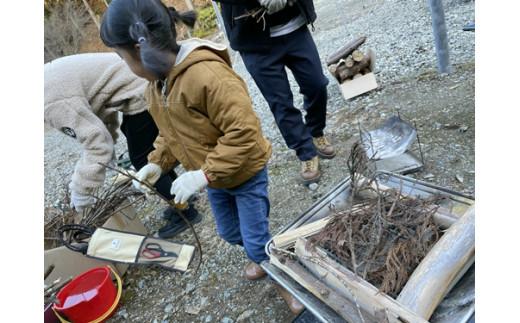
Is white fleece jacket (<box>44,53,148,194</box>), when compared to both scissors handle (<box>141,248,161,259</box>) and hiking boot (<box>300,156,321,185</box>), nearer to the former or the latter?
scissors handle (<box>141,248,161,259</box>)

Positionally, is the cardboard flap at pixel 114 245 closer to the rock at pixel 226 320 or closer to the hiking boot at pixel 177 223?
the rock at pixel 226 320

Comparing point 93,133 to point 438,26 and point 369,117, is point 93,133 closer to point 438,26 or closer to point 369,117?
point 369,117

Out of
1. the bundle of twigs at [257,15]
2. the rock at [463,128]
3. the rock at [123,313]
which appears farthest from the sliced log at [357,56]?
the rock at [123,313]

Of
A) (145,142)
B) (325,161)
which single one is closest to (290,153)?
(325,161)

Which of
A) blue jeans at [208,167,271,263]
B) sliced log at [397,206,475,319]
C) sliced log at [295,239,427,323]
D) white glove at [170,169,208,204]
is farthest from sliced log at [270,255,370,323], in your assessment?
white glove at [170,169,208,204]

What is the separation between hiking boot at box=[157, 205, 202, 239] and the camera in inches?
119

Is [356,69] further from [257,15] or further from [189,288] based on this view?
[189,288]

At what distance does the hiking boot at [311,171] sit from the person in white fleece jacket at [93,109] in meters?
1.18

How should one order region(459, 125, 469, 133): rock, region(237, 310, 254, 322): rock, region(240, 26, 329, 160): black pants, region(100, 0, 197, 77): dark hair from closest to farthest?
region(100, 0, 197, 77): dark hair
region(237, 310, 254, 322): rock
region(240, 26, 329, 160): black pants
region(459, 125, 469, 133): rock

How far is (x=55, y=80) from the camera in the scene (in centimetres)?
213

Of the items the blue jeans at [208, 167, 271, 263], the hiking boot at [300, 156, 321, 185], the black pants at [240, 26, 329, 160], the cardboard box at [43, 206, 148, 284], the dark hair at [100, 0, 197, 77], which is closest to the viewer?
the dark hair at [100, 0, 197, 77]

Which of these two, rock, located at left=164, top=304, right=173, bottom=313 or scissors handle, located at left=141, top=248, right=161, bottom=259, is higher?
scissors handle, located at left=141, top=248, right=161, bottom=259

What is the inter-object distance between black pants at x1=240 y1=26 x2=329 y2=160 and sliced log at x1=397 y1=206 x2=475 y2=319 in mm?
1610

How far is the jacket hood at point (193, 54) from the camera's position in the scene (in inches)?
59.0
